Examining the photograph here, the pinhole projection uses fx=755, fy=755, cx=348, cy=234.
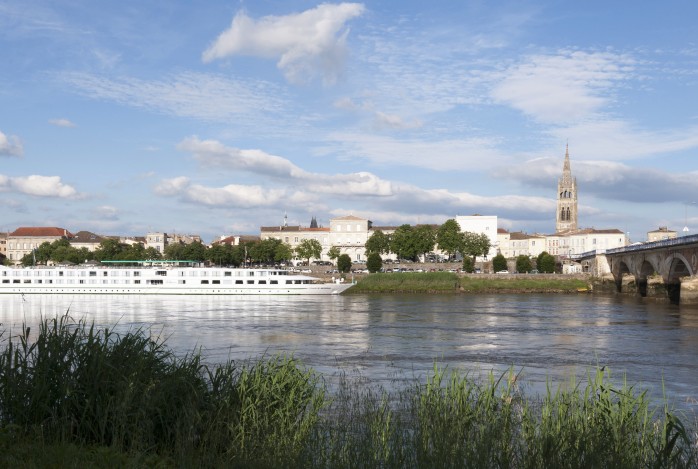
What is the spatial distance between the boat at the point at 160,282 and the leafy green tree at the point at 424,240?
5561 centimetres

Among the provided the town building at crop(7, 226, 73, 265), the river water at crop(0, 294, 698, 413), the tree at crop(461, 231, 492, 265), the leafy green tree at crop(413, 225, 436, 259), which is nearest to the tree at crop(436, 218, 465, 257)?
the tree at crop(461, 231, 492, 265)

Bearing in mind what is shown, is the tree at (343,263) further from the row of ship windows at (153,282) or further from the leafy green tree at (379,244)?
the row of ship windows at (153,282)

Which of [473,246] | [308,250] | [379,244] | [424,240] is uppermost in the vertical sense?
[424,240]

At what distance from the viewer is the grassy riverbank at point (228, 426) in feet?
32.6

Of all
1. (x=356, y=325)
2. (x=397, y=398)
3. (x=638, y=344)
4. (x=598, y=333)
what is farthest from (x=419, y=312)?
(x=397, y=398)

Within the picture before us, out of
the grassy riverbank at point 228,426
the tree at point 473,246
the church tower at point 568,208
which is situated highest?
the church tower at point 568,208

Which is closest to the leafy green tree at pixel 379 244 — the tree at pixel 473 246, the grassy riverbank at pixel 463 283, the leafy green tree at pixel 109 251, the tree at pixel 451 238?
the tree at pixel 451 238

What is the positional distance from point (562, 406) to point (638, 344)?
22717 millimetres

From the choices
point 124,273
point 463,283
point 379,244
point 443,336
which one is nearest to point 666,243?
point 463,283

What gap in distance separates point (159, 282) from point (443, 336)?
52751 mm

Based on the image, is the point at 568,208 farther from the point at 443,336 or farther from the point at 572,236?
the point at 443,336

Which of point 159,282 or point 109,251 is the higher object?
point 109,251

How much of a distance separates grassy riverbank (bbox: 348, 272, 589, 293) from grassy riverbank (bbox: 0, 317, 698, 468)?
73.9m

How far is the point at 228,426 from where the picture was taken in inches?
456
